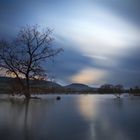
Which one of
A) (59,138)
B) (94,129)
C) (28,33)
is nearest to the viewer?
(59,138)

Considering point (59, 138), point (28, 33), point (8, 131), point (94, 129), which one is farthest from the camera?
point (28, 33)

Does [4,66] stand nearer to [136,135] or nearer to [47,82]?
[47,82]

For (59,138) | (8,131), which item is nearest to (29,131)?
(8,131)

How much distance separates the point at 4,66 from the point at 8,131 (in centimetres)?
1406

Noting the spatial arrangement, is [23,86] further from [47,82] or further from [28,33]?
[28,33]

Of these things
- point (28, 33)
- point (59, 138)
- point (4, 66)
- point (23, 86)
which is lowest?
point (59, 138)

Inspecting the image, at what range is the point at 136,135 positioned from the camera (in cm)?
413

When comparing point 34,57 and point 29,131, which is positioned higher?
point 34,57

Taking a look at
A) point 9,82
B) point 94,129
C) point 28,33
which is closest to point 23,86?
point 9,82

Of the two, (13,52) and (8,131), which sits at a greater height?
(13,52)

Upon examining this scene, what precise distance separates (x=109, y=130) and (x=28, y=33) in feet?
45.4

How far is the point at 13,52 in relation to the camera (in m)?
18.1

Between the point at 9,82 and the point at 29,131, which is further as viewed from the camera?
the point at 9,82

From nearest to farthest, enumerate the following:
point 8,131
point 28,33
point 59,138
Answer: point 59,138 → point 8,131 → point 28,33
